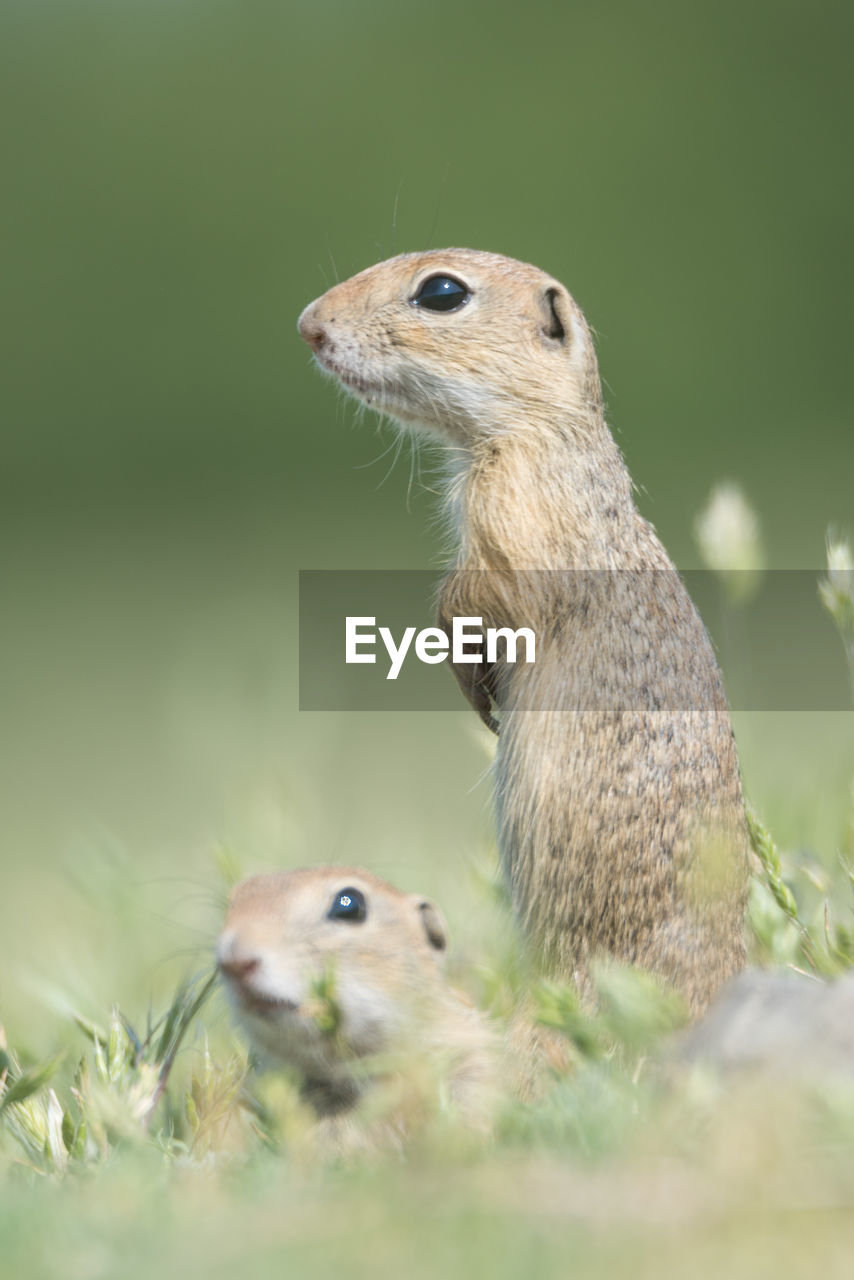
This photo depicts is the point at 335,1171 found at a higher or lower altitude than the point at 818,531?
lower

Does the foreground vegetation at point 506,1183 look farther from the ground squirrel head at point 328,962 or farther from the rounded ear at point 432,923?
the rounded ear at point 432,923

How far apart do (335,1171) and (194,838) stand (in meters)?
2.09

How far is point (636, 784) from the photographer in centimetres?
190

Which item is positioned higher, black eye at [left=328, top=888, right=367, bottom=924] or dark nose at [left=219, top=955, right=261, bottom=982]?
black eye at [left=328, top=888, right=367, bottom=924]

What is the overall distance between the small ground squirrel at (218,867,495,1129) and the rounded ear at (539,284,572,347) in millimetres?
884

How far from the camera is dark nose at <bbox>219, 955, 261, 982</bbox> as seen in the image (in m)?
1.61

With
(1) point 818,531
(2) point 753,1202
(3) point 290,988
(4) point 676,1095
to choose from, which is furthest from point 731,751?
(1) point 818,531

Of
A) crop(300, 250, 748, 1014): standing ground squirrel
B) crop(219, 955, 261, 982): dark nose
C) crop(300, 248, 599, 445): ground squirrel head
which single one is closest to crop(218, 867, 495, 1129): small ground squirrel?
crop(219, 955, 261, 982): dark nose

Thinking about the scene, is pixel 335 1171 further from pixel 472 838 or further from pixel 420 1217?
pixel 472 838

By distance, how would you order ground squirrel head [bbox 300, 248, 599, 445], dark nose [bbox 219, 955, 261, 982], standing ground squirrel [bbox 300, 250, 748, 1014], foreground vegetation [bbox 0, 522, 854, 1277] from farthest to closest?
ground squirrel head [bbox 300, 248, 599, 445] < standing ground squirrel [bbox 300, 250, 748, 1014] < dark nose [bbox 219, 955, 261, 982] < foreground vegetation [bbox 0, 522, 854, 1277]

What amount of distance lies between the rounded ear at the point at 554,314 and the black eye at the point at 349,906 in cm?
92

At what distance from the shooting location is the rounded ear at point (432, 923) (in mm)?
1876

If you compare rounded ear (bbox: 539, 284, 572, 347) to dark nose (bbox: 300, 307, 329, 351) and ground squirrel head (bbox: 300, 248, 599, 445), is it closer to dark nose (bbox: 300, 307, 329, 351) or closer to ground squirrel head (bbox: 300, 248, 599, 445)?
ground squirrel head (bbox: 300, 248, 599, 445)

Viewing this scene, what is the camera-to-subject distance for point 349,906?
177 centimetres
